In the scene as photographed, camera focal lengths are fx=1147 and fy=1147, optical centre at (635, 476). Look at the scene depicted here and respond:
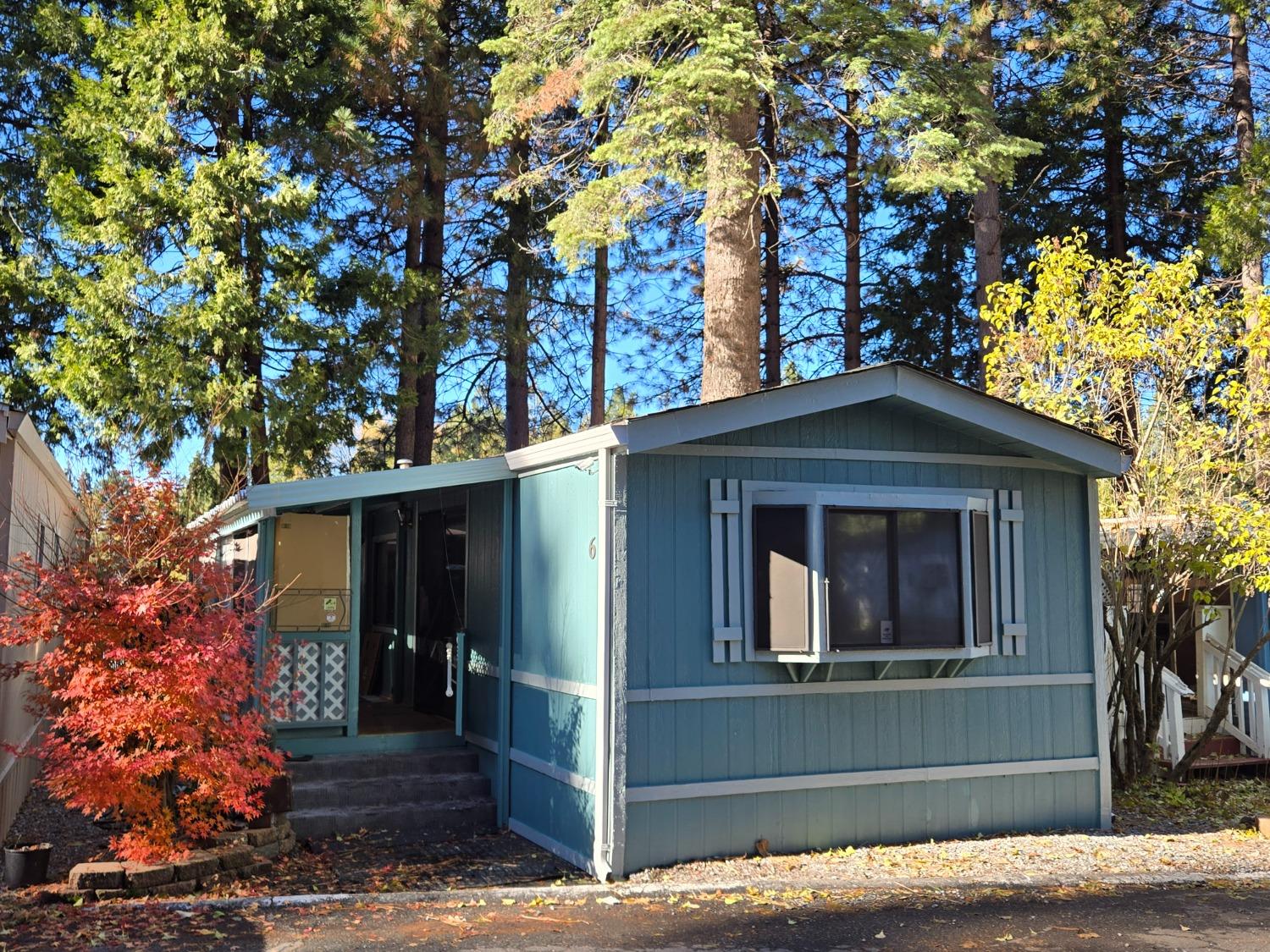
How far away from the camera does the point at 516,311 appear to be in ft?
58.6

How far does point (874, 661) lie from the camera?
7910 mm

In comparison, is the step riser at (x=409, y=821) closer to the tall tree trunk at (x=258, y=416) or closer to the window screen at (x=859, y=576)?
the window screen at (x=859, y=576)

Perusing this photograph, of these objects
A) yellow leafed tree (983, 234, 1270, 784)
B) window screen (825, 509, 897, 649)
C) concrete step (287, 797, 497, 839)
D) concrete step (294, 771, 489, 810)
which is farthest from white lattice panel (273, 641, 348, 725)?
yellow leafed tree (983, 234, 1270, 784)

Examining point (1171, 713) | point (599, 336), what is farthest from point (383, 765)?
point (599, 336)

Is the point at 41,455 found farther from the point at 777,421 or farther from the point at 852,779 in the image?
the point at 852,779

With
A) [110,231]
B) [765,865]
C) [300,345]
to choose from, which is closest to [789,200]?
[300,345]

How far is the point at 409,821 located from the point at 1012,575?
490 centimetres

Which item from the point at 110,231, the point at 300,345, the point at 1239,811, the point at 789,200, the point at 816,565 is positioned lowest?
the point at 1239,811

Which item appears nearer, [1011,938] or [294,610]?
[1011,938]

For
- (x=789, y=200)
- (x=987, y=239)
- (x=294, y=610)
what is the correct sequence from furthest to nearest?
Answer: 1. (x=789, y=200)
2. (x=987, y=239)
3. (x=294, y=610)

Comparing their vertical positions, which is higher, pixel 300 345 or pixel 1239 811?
pixel 300 345

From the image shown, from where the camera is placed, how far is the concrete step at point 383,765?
877 centimetres

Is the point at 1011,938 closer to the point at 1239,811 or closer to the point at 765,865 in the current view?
the point at 765,865

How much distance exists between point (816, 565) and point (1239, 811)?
4965mm
